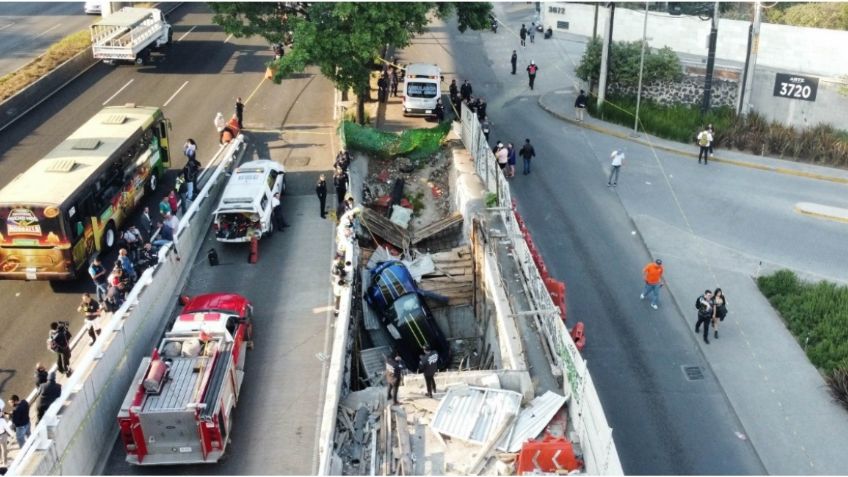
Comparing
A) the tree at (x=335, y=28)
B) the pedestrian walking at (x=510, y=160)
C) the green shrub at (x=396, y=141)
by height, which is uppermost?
the tree at (x=335, y=28)

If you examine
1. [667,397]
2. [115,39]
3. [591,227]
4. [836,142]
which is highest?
[115,39]

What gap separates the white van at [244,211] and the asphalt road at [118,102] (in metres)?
4.12

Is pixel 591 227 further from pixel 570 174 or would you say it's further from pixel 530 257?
pixel 530 257

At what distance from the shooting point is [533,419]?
722 inches

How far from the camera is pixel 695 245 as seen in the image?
3012 centimetres

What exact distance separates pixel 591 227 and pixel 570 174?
4.63 metres

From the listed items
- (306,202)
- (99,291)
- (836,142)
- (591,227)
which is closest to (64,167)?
(99,291)

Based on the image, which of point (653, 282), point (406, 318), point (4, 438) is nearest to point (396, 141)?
point (406, 318)

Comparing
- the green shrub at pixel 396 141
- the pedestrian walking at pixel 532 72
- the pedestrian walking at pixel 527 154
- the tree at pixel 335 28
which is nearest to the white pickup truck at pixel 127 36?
the tree at pixel 335 28

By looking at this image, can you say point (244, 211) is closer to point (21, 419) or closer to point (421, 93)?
point (21, 419)

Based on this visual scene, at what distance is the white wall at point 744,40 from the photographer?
4053 cm

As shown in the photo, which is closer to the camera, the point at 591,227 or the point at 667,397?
the point at 667,397

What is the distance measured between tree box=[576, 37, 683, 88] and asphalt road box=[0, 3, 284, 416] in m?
14.5

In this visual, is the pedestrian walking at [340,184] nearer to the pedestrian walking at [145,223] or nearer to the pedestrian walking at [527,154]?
the pedestrian walking at [145,223]
